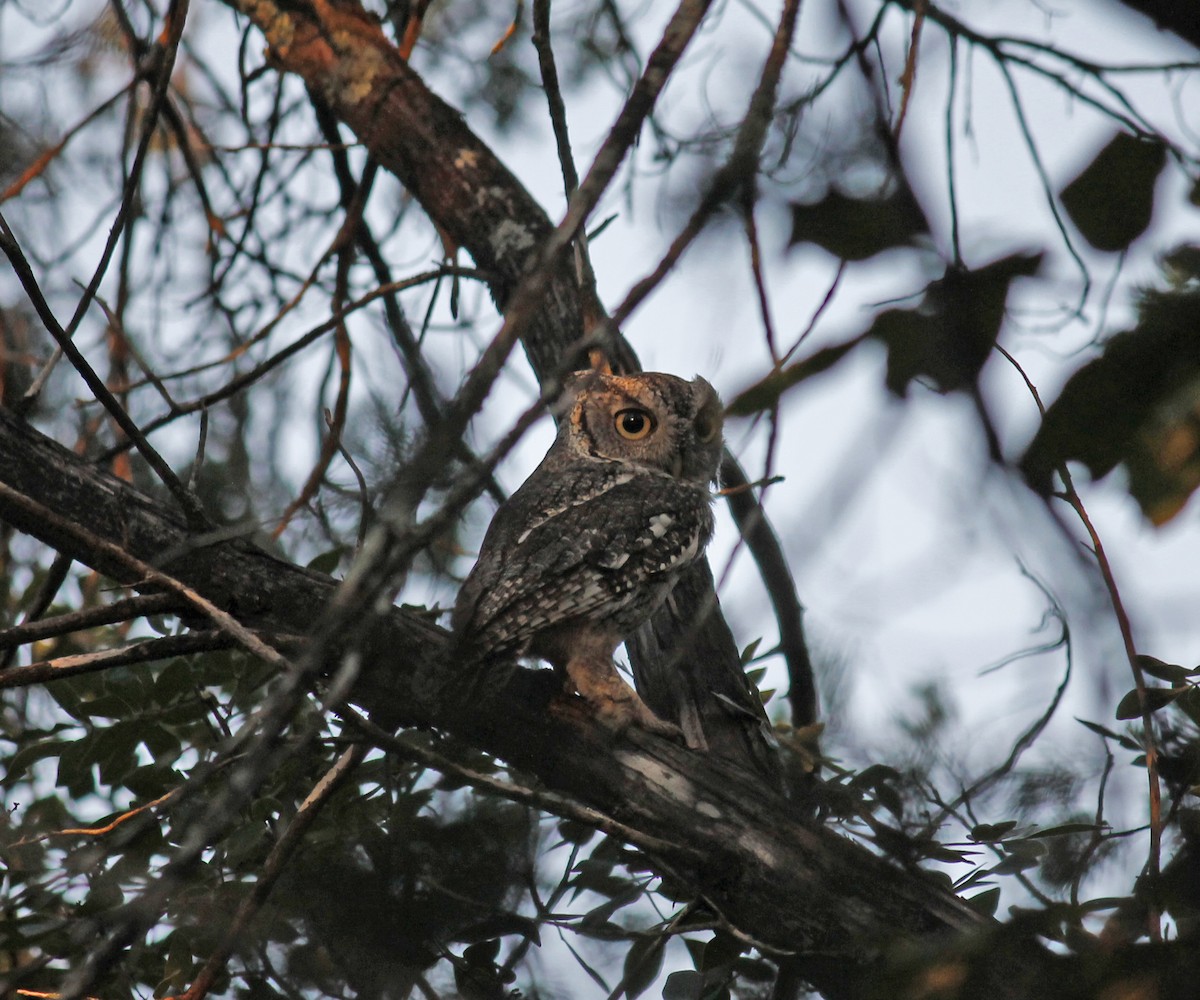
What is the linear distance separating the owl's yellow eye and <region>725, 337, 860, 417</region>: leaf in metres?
2.87

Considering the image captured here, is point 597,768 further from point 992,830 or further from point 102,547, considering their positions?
point 102,547

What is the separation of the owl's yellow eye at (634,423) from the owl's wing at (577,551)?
0.27 m

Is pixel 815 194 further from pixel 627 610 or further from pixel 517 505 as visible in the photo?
pixel 517 505

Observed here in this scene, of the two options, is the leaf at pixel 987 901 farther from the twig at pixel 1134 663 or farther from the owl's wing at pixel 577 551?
the owl's wing at pixel 577 551

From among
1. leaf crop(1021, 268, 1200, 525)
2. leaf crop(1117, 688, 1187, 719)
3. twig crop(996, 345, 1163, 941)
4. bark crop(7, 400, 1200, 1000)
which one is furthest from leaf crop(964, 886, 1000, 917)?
leaf crop(1021, 268, 1200, 525)

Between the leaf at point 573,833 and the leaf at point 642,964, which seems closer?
the leaf at point 642,964

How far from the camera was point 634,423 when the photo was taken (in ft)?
12.4

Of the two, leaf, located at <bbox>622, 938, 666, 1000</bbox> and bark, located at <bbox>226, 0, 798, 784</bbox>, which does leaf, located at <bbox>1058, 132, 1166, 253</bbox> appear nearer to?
leaf, located at <bbox>622, 938, 666, 1000</bbox>

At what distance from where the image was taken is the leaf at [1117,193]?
2.82 ft

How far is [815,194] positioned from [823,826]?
172 centimetres

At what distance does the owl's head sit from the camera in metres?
3.72

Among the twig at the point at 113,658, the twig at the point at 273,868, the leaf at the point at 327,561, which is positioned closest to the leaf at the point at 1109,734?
the twig at the point at 273,868

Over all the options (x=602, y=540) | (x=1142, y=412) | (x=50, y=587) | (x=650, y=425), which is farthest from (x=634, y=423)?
(x=1142, y=412)

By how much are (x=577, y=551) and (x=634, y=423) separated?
854mm
